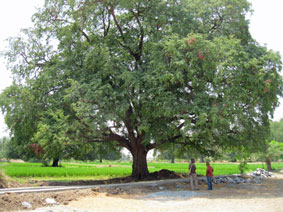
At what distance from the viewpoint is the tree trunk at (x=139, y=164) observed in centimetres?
1716

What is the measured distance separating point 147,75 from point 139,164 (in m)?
6.76

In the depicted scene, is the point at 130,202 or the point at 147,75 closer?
the point at 130,202

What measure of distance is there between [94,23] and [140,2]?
10.9ft

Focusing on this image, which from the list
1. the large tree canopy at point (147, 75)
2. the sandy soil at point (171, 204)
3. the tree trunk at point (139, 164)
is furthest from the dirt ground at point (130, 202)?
the tree trunk at point (139, 164)

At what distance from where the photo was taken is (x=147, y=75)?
43.2 ft

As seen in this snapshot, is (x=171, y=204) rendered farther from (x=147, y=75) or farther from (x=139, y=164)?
(x=139, y=164)

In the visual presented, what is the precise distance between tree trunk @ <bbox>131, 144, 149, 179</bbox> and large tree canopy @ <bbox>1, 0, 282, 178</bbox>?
65 mm

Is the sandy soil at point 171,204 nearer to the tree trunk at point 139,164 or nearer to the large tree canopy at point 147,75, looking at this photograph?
the large tree canopy at point 147,75

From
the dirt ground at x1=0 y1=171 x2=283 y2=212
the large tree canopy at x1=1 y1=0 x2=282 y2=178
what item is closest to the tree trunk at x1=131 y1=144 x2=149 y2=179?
the large tree canopy at x1=1 y1=0 x2=282 y2=178

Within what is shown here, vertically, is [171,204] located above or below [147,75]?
below

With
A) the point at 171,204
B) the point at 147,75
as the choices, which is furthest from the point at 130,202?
the point at 147,75

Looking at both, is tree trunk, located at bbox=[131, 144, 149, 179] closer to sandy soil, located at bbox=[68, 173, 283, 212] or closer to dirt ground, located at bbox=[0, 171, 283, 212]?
dirt ground, located at bbox=[0, 171, 283, 212]

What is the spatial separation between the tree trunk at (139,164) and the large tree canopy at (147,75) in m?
0.07

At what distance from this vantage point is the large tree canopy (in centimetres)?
1273
